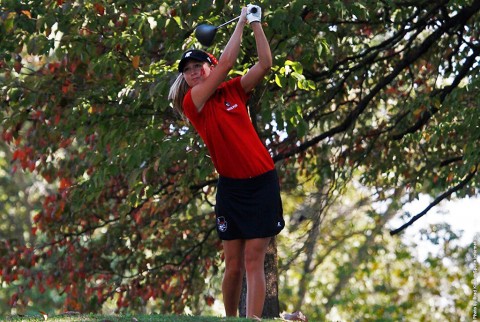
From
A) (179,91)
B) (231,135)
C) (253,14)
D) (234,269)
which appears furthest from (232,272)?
(253,14)

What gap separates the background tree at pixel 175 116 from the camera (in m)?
9.27

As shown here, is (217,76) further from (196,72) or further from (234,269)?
(234,269)

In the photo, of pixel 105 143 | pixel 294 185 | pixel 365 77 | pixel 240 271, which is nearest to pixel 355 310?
pixel 294 185

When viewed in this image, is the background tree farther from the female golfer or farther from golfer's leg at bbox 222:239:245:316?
golfer's leg at bbox 222:239:245:316

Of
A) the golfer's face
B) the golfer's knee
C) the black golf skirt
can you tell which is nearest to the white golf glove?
the golfer's face

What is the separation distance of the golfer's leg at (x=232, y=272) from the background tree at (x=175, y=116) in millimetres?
2330

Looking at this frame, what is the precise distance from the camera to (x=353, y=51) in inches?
505

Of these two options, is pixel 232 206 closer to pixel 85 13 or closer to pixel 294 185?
pixel 85 13

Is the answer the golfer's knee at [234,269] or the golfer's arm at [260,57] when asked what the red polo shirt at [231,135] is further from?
the golfer's knee at [234,269]

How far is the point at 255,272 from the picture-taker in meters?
6.46

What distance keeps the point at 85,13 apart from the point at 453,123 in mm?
3696

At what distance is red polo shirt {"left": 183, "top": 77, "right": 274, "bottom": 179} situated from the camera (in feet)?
20.9

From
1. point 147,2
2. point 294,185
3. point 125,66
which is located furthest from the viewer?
Result: point 294,185

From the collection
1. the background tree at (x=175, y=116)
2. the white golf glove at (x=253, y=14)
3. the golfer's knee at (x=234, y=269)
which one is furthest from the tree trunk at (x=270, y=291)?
the white golf glove at (x=253, y=14)
